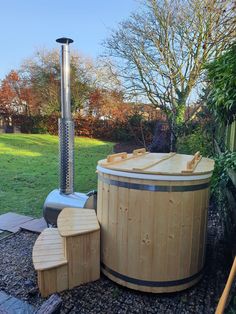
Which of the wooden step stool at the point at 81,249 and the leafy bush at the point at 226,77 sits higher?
the leafy bush at the point at 226,77

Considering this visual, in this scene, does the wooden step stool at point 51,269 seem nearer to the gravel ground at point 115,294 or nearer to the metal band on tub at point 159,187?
the gravel ground at point 115,294

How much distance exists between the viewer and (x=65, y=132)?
3086mm

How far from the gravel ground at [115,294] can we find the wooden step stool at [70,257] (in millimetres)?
85

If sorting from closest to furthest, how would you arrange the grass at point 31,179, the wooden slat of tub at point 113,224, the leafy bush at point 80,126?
the wooden slat of tub at point 113,224, the grass at point 31,179, the leafy bush at point 80,126

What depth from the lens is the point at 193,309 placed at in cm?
187

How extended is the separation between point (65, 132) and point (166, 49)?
19.9 feet

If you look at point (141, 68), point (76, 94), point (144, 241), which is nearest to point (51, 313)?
point (144, 241)

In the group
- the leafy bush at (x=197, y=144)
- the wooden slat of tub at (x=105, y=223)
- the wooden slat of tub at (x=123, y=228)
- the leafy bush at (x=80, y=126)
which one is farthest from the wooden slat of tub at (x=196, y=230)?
the leafy bush at (x=80, y=126)

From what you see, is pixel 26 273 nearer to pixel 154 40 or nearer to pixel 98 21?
pixel 154 40

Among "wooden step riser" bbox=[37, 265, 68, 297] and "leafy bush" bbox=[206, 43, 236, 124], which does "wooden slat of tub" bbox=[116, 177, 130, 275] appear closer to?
"wooden step riser" bbox=[37, 265, 68, 297]

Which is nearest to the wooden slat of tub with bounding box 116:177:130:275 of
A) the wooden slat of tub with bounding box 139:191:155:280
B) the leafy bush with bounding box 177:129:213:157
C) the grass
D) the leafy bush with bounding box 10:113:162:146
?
the wooden slat of tub with bounding box 139:191:155:280

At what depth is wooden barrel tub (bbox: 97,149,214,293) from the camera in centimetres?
189

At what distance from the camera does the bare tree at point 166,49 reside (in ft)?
23.5

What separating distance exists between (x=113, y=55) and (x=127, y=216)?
26.7 feet
